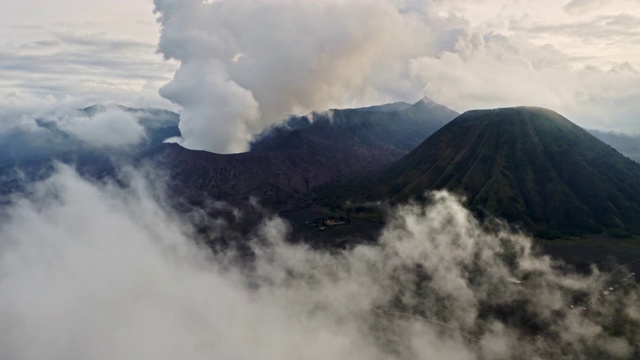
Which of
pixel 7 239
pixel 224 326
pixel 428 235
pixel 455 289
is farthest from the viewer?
pixel 428 235

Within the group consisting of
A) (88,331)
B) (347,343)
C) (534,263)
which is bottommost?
(88,331)

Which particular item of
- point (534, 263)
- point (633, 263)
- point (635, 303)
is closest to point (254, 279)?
point (534, 263)

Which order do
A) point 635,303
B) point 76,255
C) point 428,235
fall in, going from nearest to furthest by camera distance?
point 635,303, point 76,255, point 428,235

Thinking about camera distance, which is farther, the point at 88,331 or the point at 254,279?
the point at 254,279

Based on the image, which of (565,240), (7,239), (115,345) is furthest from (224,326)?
(565,240)

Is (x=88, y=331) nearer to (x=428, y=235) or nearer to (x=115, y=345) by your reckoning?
(x=115, y=345)

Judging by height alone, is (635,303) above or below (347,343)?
above

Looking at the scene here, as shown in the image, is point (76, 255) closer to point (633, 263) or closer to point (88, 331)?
point (88, 331)

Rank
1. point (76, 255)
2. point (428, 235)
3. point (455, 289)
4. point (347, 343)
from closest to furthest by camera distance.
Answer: point (347, 343) → point (455, 289) → point (76, 255) → point (428, 235)
